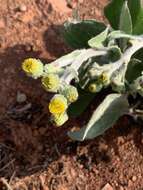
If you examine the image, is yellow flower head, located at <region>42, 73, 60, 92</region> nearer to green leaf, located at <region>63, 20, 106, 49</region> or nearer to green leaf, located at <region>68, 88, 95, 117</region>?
green leaf, located at <region>68, 88, 95, 117</region>

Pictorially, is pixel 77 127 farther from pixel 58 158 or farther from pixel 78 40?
pixel 78 40

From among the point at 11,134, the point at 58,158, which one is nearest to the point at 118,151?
the point at 58,158

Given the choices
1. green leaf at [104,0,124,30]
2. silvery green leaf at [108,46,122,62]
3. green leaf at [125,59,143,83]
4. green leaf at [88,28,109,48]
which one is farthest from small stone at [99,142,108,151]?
green leaf at [104,0,124,30]

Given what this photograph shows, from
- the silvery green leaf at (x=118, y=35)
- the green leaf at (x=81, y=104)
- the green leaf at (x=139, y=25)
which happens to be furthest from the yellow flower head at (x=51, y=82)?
the green leaf at (x=139, y=25)

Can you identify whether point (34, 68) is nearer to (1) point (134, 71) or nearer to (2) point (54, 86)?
(2) point (54, 86)

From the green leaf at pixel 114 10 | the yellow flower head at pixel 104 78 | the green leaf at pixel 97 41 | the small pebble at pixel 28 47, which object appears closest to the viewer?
the yellow flower head at pixel 104 78

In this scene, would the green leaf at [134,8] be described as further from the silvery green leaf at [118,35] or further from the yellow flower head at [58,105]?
the yellow flower head at [58,105]

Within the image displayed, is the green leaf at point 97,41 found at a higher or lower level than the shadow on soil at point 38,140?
higher
